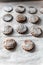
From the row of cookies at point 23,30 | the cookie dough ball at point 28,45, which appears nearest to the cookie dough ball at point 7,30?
the row of cookies at point 23,30

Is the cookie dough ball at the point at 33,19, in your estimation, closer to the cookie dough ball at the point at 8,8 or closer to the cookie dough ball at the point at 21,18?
the cookie dough ball at the point at 21,18

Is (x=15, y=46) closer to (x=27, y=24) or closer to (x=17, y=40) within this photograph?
(x=17, y=40)

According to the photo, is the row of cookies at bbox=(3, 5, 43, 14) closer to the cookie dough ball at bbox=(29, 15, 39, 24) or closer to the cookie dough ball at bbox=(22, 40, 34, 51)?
the cookie dough ball at bbox=(29, 15, 39, 24)

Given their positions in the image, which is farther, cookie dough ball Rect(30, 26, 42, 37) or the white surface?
cookie dough ball Rect(30, 26, 42, 37)

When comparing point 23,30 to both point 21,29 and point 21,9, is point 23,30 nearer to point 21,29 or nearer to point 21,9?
point 21,29

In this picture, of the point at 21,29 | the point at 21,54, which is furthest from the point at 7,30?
the point at 21,54

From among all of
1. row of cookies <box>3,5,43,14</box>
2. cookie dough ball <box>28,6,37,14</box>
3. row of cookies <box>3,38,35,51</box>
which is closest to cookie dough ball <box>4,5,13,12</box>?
row of cookies <box>3,5,43,14</box>
